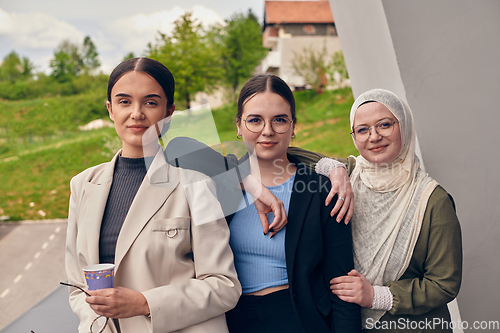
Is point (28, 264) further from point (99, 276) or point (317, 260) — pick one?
point (317, 260)

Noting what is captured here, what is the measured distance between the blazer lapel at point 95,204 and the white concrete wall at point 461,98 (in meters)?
1.48

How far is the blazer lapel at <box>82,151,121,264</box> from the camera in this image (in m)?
1.15

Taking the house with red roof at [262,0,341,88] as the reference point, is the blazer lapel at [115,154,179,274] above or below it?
below

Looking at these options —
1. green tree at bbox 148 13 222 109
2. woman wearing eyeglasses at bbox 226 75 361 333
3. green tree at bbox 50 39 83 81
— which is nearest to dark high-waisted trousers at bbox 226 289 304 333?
woman wearing eyeglasses at bbox 226 75 361 333

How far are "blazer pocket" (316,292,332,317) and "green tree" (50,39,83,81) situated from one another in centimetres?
2050

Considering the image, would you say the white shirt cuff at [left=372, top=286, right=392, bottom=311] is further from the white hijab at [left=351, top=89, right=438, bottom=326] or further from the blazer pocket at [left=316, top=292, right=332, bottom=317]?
the blazer pocket at [left=316, top=292, right=332, bottom=317]

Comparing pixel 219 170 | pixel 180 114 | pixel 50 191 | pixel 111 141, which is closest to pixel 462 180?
pixel 219 170

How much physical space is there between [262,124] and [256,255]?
1.64 ft

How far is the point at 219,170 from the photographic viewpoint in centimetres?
130

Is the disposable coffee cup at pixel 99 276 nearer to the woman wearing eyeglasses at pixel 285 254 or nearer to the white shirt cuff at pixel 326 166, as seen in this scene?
the woman wearing eyeglasses at pixel 285 254

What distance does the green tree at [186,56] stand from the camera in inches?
618

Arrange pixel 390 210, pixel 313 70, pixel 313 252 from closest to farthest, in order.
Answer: pixel 313 252
pixel 390 210
pixel 313 70

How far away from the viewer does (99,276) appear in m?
0.99

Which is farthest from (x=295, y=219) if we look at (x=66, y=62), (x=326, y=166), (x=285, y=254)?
(x=66, y=62)
